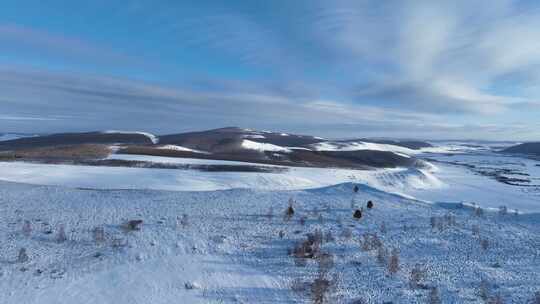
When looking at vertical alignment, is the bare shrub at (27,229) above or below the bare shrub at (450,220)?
below

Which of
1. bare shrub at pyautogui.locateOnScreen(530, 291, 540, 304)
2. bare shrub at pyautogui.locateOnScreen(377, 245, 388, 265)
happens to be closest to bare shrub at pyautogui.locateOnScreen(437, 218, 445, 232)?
bare shrub at pyautogui.locateOnScreen(377, 245, 388, 265)

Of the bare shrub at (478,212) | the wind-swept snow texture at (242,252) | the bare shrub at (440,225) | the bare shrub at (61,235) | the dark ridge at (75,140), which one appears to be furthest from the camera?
the dark ridge at (75,140)

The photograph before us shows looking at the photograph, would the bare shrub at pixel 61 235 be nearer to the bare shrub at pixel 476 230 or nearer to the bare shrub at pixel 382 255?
the bare shrub at pixel 382 255

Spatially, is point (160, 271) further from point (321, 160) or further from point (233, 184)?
point (321, 160)

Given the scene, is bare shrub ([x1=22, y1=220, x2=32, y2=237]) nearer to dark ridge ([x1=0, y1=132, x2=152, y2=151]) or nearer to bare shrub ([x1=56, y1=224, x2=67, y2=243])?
bare shrub ([x1=56, y1=224, x2=67, y2=243])

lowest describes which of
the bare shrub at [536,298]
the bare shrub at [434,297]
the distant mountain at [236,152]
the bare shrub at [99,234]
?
the bare shrub at [434,297]

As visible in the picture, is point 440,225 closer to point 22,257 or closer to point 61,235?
point 61,235

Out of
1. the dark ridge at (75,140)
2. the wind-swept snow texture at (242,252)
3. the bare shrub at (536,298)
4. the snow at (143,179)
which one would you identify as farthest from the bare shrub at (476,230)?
the dark ridge at (75,140)
